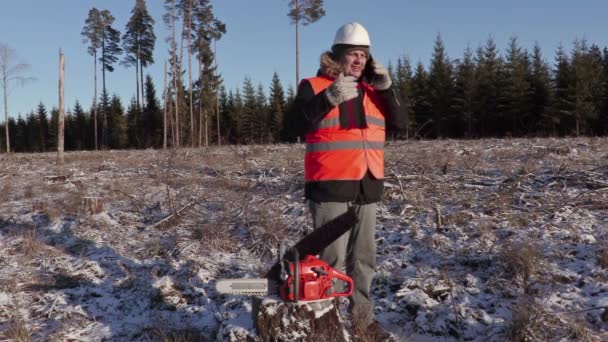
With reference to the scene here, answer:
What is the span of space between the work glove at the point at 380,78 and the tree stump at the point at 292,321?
1.46 metres

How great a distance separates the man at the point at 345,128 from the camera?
269 centimetres

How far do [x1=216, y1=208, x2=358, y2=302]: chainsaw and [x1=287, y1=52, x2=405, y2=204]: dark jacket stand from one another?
376 millimetres

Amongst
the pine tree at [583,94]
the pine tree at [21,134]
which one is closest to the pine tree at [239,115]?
the pine tree at [583,94]

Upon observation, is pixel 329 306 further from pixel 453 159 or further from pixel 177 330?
pixel 453 159

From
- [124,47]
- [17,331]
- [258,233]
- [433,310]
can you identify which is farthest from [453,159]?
[124,47]

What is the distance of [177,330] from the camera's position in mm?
3176

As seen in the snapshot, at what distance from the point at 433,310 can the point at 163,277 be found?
2541 millimetres

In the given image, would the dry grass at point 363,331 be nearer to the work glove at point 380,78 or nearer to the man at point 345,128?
the man at point 345,128

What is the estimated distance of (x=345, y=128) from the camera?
2.77 metres

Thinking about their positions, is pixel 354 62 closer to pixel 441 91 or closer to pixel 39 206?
pixel 39 206

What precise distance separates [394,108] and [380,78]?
0.25 m

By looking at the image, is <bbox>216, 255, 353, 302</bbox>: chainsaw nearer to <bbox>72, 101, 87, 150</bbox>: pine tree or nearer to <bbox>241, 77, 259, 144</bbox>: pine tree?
<bbox>241, 77, 259, 144</bbox>: pine tree

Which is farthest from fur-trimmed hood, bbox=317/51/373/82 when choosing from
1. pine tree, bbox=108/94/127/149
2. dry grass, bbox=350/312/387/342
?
pine tree, bbox=108/94/127/149

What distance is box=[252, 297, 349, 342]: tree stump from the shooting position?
2562 millimetres
